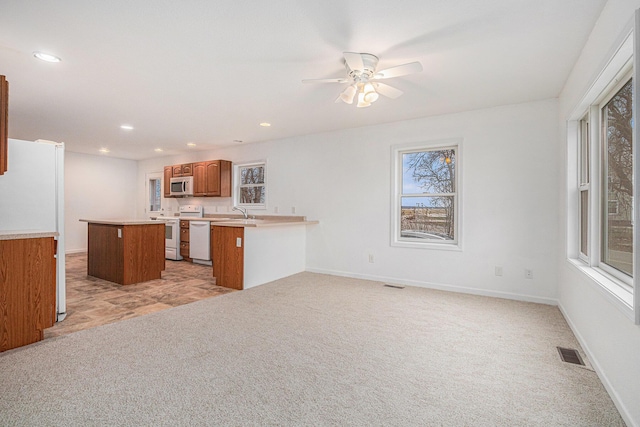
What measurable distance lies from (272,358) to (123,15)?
2.59 metres

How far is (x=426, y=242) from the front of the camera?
14.8ft

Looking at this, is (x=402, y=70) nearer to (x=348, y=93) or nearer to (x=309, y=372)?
(x=348, y=93)

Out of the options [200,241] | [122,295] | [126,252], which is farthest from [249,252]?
[200,241]

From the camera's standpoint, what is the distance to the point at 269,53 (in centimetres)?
267

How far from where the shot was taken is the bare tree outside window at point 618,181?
2000mm

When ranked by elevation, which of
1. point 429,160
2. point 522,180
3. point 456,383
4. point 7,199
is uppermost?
point 429,160

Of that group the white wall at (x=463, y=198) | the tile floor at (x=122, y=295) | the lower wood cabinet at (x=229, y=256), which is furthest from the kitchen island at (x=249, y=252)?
the white wall at (x=463, y=198)

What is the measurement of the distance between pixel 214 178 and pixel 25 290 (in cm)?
432

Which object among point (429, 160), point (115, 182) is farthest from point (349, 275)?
point (115, 182)

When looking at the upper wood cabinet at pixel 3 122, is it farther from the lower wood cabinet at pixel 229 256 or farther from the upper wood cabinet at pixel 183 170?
the upper wood cabinet at pixel 183 170

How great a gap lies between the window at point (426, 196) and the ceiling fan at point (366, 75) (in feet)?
5.82

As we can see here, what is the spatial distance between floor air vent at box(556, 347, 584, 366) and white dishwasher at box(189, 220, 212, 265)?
5383mm

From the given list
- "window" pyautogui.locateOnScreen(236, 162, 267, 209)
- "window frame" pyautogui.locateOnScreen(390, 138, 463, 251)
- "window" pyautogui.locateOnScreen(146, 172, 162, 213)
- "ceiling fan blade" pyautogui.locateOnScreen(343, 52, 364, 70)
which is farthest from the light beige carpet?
"window" pyautogui.locateOnScreen(146, 172, 162, 213)

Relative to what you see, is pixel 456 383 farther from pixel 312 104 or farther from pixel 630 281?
pixel 312 104
